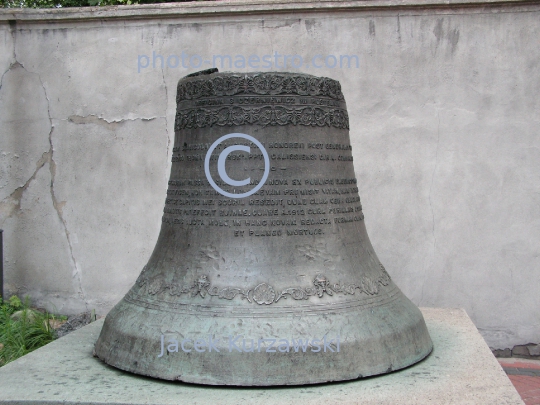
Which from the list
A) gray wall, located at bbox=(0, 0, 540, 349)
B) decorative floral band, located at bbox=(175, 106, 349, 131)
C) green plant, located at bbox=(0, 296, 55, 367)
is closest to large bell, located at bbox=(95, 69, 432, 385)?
decorative floral band, located at bbox=(175, 106, 349, 131)

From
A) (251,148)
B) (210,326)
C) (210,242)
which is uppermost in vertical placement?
(251,148)

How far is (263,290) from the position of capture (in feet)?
9.04

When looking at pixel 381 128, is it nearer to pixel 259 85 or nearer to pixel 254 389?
pixel 259 85

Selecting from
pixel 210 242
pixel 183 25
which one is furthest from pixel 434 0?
pixel 210 242

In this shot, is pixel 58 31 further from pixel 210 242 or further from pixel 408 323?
pixel 408 323

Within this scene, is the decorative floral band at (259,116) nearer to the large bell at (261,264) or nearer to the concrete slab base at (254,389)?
the large bell at (261,264)

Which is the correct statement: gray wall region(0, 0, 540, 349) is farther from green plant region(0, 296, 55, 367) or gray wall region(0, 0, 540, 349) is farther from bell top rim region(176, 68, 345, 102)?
bell top rim region(176, 68, 345, 102)

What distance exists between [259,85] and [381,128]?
2534mm

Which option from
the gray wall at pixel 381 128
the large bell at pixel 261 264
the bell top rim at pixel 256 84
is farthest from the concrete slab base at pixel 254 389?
the gray wall at pixel 381 128

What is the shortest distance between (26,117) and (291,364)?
4205mm

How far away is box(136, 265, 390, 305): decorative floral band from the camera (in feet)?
9.01

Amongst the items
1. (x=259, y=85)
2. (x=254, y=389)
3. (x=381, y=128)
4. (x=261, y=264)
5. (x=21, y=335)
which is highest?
(x=259, y=85)

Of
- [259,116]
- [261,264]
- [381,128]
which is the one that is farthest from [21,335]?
[381,128]

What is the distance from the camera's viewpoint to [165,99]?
5.50m
